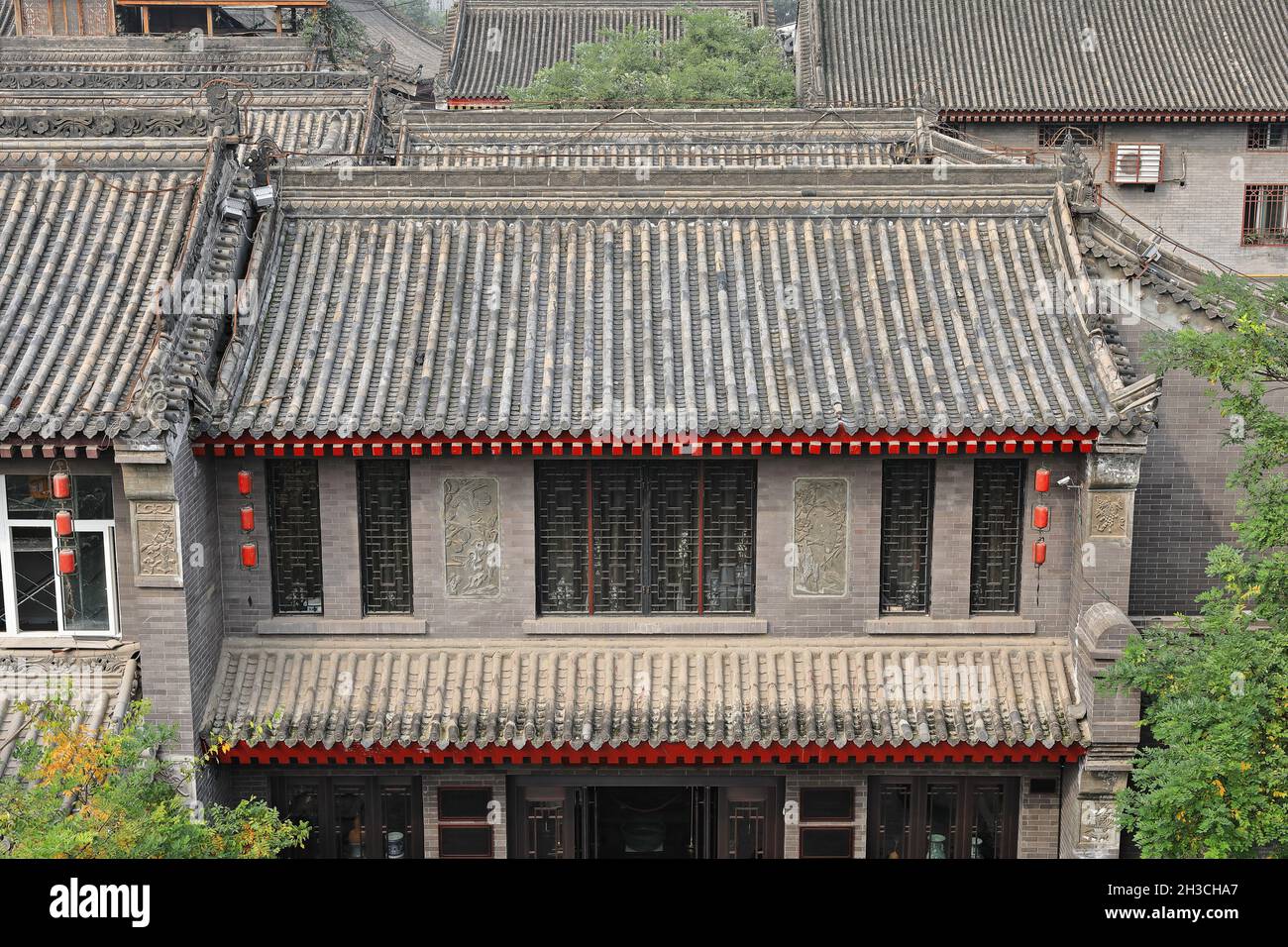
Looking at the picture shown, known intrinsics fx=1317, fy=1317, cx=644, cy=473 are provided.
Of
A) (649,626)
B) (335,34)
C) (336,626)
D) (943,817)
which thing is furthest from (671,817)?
(335,34)

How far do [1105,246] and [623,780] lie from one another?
8.71 metres

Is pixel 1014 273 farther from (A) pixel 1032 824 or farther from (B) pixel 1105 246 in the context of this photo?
(A) pixel 1032 824

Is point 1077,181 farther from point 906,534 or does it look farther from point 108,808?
point 108,808

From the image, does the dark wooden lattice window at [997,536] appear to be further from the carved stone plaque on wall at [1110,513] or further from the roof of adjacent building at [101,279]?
the roof of adjacent building at [101,279]

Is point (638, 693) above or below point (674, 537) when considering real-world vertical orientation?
below

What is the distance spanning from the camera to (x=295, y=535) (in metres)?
15.3

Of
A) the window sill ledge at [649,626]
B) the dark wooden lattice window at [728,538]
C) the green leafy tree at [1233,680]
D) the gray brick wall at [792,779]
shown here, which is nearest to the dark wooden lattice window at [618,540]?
the window sill ledge at [649,626]

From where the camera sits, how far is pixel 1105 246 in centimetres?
1608

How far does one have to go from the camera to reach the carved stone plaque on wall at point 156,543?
1388 centimetres

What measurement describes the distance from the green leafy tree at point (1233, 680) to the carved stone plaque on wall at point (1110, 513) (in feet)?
4.93

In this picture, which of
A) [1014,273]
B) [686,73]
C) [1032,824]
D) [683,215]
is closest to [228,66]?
[686,73]

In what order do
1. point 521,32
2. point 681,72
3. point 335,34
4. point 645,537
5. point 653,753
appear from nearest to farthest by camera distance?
point 653,753 < point 645,537 < point 681,72 < point 521,32 < point 335,34

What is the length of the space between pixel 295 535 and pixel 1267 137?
→ 3419cm

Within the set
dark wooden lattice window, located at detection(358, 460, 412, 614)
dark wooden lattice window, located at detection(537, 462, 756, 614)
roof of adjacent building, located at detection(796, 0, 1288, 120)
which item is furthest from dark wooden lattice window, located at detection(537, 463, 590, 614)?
roof of adjacent building, located at detection(796, 0, 1288, 120)
